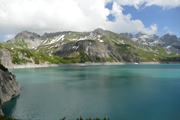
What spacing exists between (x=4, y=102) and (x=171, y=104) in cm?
3726

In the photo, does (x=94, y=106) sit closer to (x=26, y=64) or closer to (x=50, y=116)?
(x=50, y=116)

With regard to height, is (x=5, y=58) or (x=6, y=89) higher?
(x=5, y=58)

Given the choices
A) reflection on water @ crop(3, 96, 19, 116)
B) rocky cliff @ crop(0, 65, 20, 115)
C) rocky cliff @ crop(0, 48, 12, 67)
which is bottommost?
reflection on water @ crop(3, 96, 19, 116)

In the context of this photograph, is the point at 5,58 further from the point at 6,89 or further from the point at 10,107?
the point at 10,107

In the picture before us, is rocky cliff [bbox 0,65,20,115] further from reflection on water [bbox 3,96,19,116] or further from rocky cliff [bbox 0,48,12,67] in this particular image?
rocky cliff [bbox 0,48,12,67]

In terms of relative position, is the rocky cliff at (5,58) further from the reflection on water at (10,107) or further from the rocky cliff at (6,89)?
the reflection on water at (10,107)

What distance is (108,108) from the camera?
2747cm

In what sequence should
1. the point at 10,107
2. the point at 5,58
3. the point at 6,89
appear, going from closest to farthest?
the point at 10,107 < the point at 6,89 < the point at 5,58

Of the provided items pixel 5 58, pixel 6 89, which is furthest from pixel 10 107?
pixel 5 58

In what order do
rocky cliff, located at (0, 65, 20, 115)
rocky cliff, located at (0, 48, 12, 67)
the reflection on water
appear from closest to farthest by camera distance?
the reflection on water → rocky cliff, located at (0, 65, 20, 115) → rocky cliff, located at (0, 48, 12, 67)

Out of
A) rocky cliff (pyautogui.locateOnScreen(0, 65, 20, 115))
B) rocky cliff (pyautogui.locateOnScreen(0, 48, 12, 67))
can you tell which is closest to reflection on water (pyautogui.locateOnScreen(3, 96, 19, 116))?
rocky cliff (pyautogui.locateOnScreen(0, 65, 20, 115))

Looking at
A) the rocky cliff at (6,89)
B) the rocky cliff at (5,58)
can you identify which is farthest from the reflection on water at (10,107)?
the rocky cliff at (5,58)

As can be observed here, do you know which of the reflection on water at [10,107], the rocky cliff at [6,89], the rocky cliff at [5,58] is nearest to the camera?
the reflection on water at [10,107]

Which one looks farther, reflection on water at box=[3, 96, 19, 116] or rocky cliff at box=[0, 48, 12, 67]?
rocky cliff at box=[0, 48, 12, 67]
